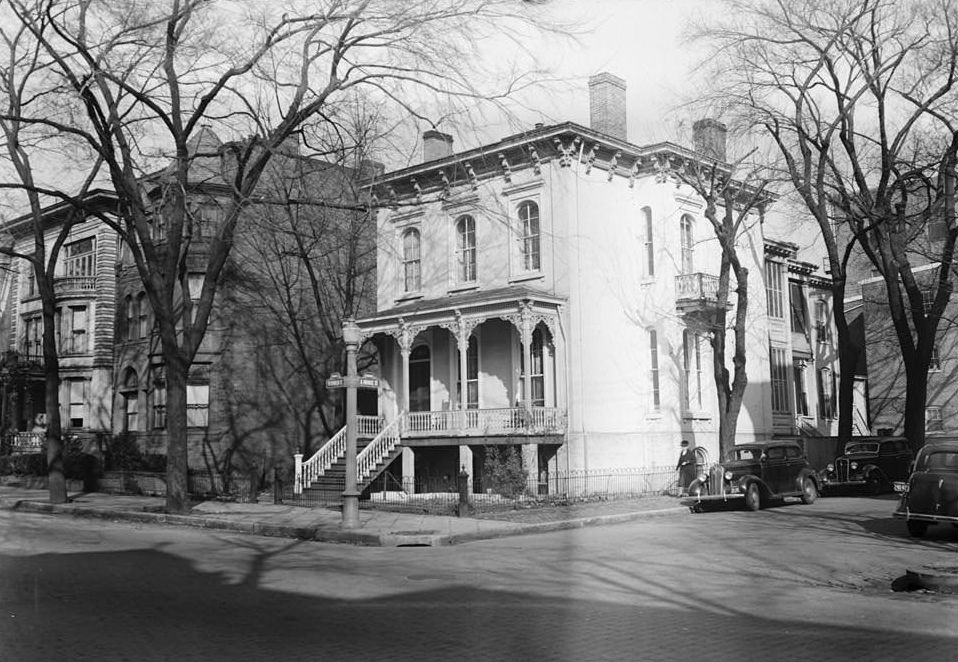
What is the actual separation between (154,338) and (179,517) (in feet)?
54.0

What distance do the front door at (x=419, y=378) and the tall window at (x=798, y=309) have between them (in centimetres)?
1726

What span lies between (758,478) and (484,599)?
50.1ft

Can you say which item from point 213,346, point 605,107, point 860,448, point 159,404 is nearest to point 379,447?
point 213,346

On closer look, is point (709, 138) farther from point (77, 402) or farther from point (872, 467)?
point (77, 402)

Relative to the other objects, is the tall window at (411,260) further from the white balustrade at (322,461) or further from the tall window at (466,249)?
the white balustrade at (322,461)

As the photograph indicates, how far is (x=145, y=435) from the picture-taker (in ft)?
120

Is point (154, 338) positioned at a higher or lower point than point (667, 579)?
higher

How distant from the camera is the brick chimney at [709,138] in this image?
2959 centimetres

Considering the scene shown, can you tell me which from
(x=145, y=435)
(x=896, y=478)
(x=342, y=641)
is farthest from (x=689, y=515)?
(x=145, y=435)

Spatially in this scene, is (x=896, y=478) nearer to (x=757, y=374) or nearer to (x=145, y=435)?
(x=757, y=374)

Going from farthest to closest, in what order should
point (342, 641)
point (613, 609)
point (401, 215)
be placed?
point (401, 215)
point (613, 609)
point (342, 641)

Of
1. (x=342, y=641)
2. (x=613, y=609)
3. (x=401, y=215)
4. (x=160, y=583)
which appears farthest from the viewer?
(x=401, y=215)

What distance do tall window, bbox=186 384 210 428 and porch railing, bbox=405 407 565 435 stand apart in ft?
29.9

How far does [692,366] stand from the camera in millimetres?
30656
